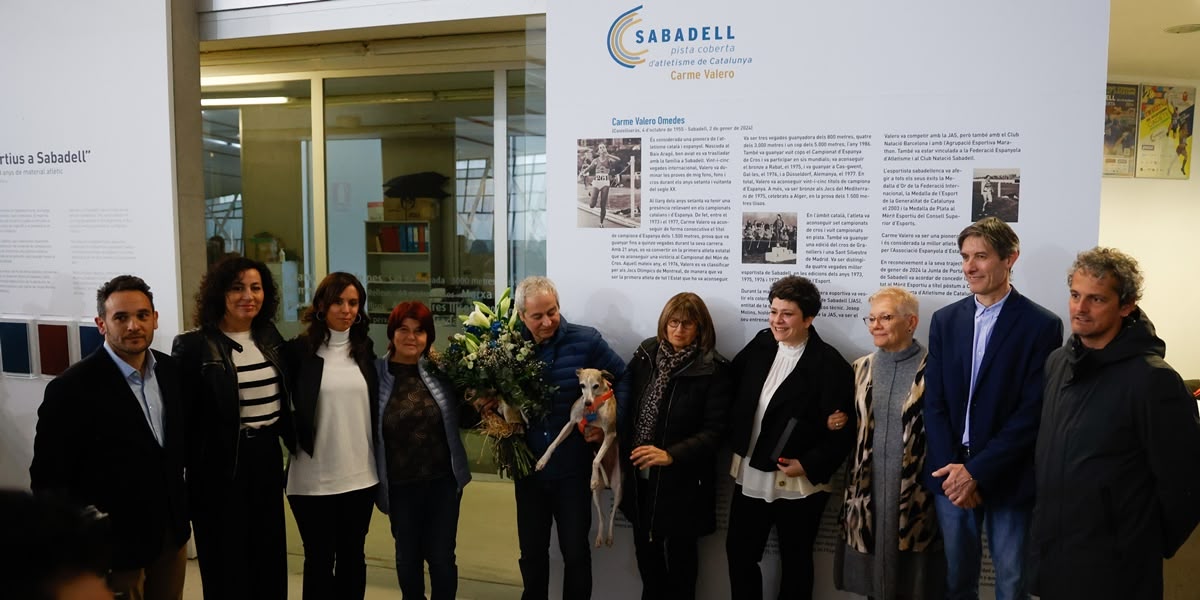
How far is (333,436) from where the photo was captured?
3.22 m

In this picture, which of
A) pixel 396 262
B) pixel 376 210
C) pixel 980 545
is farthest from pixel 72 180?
pixel 980 545

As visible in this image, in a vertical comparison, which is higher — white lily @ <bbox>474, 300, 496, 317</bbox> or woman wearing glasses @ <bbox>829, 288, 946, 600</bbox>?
white lily @ <bbox>474, 300, 496, 317</bbox>

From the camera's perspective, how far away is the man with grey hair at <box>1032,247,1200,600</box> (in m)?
2.37

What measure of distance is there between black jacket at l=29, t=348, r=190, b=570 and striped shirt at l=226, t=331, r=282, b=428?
0.25 metres

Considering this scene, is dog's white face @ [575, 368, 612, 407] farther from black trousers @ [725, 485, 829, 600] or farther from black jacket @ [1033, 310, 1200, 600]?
black jacket @ [1033, 310, 1200, 600]

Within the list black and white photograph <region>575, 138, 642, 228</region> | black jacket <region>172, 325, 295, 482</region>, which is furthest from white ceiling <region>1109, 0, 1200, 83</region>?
black jacket <region>172, 325, 295, 482</region>

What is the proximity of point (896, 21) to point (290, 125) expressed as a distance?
4.27 m

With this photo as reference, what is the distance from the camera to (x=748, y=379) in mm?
3354

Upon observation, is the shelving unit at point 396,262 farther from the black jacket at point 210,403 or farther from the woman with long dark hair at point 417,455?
the black jacket at point 210,403

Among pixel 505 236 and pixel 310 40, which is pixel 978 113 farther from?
pixel 310 40

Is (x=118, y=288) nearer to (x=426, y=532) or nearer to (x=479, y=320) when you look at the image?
(x=479, y=320)

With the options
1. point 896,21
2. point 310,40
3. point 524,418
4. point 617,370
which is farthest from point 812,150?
point 310,40

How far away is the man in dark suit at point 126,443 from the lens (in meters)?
2.73

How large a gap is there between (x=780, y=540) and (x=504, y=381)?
1369mm
